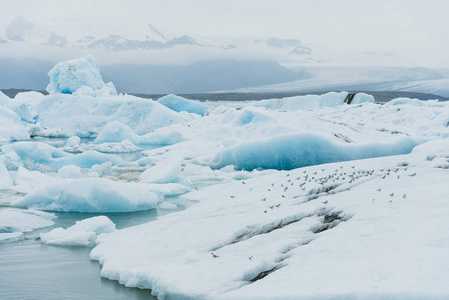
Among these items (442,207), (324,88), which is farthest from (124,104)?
(324,88)

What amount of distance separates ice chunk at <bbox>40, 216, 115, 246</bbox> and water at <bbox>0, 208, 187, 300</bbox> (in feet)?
0.50

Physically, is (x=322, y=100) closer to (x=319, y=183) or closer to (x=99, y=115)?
(x=99, y=115)

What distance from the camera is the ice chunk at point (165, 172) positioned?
14.1 meters

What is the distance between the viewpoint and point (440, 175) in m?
8.48

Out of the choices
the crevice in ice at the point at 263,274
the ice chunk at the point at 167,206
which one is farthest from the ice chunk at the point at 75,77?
the crevice in ice at the point at 263,274

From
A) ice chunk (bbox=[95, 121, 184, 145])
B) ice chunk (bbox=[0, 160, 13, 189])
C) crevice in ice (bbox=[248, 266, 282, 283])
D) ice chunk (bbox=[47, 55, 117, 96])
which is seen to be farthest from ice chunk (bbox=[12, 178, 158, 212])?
ice chunk (bbox=[47, 55, 117, 96])

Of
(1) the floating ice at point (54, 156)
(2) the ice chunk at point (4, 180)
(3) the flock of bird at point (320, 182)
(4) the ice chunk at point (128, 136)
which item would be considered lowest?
(4) the ice chunk at point (128, 136)

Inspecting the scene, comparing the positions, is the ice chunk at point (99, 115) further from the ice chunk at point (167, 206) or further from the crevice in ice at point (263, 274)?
the crevice in ice at point (263, 274)

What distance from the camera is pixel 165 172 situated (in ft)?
46.3

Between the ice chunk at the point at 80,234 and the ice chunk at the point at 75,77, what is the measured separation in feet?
111

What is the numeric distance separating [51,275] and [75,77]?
38.4 m

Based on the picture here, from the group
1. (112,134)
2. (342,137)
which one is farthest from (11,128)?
(342,137)

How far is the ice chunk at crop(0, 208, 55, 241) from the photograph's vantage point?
28.6 ft

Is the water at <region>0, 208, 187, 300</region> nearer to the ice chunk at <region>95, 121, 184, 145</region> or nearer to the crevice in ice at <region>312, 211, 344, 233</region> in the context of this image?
the crevice in ice at <region>312, 211, 344, 233</region>
